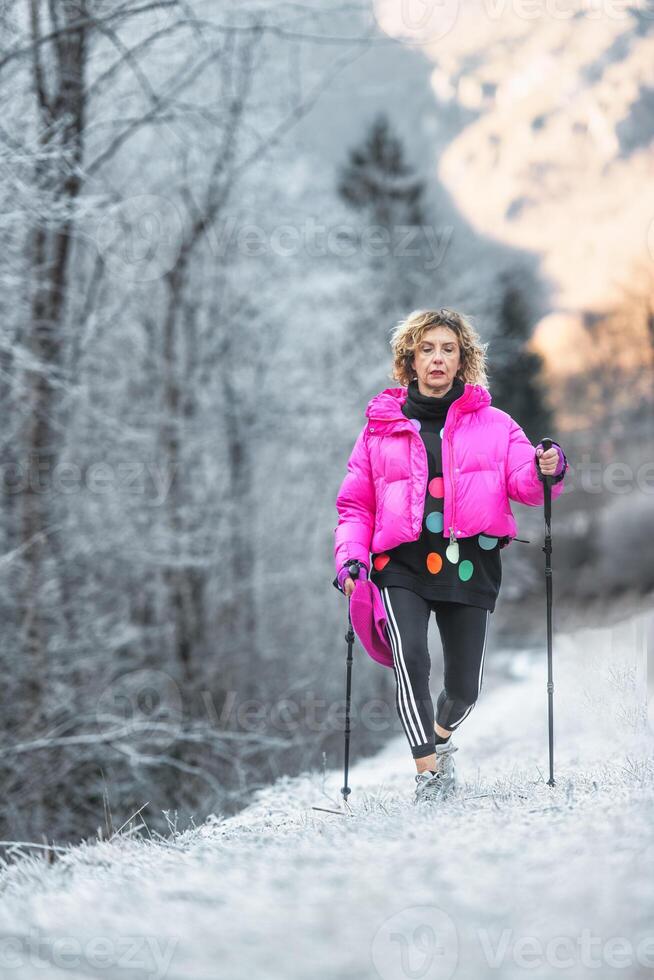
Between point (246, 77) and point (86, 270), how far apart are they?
3.78 m

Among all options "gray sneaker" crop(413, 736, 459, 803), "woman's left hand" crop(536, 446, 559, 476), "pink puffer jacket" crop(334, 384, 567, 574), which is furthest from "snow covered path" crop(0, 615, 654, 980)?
"woman's left hand" crop(536, 446, 559, 476)

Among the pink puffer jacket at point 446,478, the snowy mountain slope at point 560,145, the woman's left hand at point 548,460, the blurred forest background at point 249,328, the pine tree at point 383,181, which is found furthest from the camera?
the snowy mountain slope at point 560,145

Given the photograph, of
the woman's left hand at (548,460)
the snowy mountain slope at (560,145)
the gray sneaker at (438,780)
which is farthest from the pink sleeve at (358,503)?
the snowy mountain slope at (560,145)

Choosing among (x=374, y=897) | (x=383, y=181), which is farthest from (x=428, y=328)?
(x=383, y=181)

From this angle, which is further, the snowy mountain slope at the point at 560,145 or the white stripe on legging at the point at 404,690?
the snowy mountain slope at the point at 560,145

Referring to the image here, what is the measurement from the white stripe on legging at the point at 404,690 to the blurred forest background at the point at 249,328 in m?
1.23

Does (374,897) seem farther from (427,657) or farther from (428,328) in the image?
(428,328)

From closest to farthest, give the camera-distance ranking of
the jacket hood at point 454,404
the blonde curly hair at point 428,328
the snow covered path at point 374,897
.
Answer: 1. the snow covered path at point 374,897
2. the jacket hood at point 454,404
3. the blonde curly hair at point 428,328

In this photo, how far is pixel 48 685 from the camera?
8711 mm

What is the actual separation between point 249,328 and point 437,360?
1182cm

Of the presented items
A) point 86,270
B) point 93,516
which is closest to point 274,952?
point 93,516

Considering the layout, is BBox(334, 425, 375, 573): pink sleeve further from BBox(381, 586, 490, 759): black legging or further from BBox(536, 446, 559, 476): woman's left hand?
BBox(536, 446, 559, 476): woman's left hand

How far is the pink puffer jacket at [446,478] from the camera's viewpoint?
3762 millimetres

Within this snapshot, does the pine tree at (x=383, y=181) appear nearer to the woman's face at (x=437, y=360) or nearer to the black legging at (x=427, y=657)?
the woman's face at (x=437, y=360)
